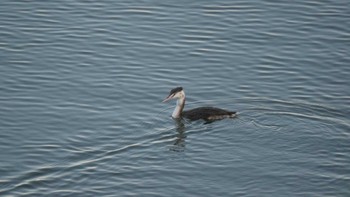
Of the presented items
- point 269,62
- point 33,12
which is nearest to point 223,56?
point 269,62

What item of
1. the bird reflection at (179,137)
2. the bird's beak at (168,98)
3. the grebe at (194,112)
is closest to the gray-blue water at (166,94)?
the bird reflection at (179,137)

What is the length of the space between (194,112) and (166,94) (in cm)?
176

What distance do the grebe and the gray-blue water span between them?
21 centimetres

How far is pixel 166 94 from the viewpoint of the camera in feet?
89.1

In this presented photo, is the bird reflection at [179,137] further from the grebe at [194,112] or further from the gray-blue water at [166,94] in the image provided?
the grebe at [194,112]

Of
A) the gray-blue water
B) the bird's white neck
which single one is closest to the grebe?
the bird's white neck

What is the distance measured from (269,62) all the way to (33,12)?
773 cm

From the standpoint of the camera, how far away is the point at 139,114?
25.8m

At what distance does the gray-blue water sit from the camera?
73.2 ft

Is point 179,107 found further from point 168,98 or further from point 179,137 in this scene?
point 179,137

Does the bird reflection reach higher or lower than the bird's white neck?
lower

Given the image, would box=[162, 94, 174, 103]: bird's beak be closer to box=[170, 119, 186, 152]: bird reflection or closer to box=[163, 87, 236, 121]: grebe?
box=[163, 87, 236, 121]: grebe

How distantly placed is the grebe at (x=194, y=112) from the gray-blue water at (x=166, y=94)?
0.70 feet

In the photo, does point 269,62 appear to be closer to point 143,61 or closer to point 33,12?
point 143,61
